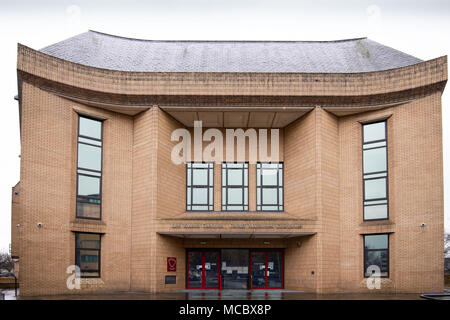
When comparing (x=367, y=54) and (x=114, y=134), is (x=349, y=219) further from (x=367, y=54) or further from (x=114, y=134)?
(x=114, y=134)

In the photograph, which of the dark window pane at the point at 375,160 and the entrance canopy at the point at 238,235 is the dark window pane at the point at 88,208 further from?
the dark window pane at the point at 375,160

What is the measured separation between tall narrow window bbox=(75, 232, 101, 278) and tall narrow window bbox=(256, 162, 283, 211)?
8.11m

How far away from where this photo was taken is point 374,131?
24.1 meters

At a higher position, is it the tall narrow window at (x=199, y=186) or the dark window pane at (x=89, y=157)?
the dark window pane at (x=89, y=157)

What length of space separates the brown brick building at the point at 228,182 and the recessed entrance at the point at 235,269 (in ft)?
0.23

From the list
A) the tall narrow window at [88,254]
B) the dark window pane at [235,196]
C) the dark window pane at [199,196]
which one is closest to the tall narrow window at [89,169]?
the tall narrow window at [88,254]

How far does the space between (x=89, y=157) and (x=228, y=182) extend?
277 inches

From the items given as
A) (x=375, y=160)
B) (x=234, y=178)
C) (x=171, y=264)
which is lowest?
(x=171, y=264)

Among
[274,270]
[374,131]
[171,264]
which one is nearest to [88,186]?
[171,264]

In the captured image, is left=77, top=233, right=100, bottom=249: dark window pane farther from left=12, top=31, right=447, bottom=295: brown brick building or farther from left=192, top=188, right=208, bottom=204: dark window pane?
left=192, top=188, right=208, bottom=204: dark window pane

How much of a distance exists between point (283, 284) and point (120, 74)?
12.8m

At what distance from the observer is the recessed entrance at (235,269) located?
983 inches

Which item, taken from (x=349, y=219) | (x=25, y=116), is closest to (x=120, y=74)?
(x=25, y=116)

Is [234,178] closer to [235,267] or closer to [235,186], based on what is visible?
[235,186]
